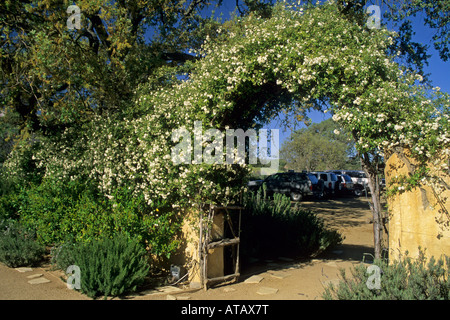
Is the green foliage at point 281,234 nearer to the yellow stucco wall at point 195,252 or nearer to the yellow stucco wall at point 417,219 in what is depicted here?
the yellow stucco wall at point 195,252

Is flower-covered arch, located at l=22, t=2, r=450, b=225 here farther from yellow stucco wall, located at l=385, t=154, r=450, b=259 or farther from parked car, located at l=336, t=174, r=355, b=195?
parked car, located at l=336, t=174, r=355, b=195

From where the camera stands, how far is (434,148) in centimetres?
436

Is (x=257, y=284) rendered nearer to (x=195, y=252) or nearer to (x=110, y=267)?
(x=195, y=252)

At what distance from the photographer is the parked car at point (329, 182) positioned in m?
23.4

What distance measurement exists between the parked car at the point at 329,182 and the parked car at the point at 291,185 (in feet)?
11.0

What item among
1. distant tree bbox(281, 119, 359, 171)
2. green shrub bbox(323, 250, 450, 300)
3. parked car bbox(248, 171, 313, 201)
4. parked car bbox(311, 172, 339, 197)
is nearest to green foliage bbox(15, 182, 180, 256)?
green shrub bbox(323, 250, 450, 300)

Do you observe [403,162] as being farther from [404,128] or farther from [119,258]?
[119,258]

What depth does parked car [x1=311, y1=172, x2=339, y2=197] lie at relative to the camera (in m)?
23.4

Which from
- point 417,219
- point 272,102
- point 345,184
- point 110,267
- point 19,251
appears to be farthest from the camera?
point 345,184

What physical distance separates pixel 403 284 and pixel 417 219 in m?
1.31

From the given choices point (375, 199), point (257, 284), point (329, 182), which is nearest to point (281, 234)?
point (257, 284)

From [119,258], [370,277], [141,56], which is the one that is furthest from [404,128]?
[141,56]

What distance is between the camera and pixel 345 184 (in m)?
24.8

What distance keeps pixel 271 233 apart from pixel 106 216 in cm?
385
